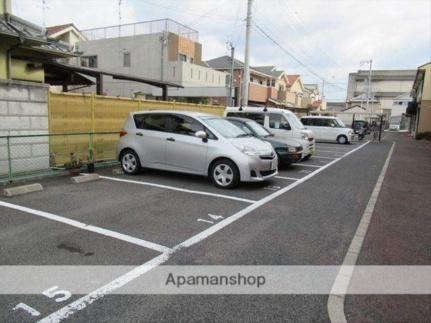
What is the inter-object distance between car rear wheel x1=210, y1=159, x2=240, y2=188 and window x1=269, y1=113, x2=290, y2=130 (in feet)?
17.4

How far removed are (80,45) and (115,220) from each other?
95.6 feet

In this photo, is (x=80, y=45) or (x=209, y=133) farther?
(x=80, y=45)

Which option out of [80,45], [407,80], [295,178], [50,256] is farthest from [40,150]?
[407,80]

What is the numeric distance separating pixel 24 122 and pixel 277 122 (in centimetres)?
784

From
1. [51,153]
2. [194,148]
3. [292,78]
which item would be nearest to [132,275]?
[194,148]

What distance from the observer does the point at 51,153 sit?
7.89 metres

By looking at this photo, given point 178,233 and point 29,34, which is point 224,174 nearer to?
point 178,233

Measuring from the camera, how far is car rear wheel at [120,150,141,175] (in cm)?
803

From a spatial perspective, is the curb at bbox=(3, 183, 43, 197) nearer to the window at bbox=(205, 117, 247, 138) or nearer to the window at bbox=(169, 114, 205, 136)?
the window at bbox=(169, 114, 205, 136)

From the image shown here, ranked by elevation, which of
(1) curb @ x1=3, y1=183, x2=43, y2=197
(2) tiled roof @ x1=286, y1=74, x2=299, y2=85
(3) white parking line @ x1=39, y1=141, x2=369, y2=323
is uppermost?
(2) tiled roof @ x1=286, y1=74, x2=299, y2=85

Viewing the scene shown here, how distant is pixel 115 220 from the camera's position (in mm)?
4840

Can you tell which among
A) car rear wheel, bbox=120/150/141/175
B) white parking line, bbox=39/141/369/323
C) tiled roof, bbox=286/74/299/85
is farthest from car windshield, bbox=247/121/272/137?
tiled roof, bbox=286/74/299/85

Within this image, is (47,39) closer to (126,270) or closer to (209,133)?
(209,133)

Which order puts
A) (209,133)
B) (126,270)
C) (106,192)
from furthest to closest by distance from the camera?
(209,133)
(106,192)
(126,270)
